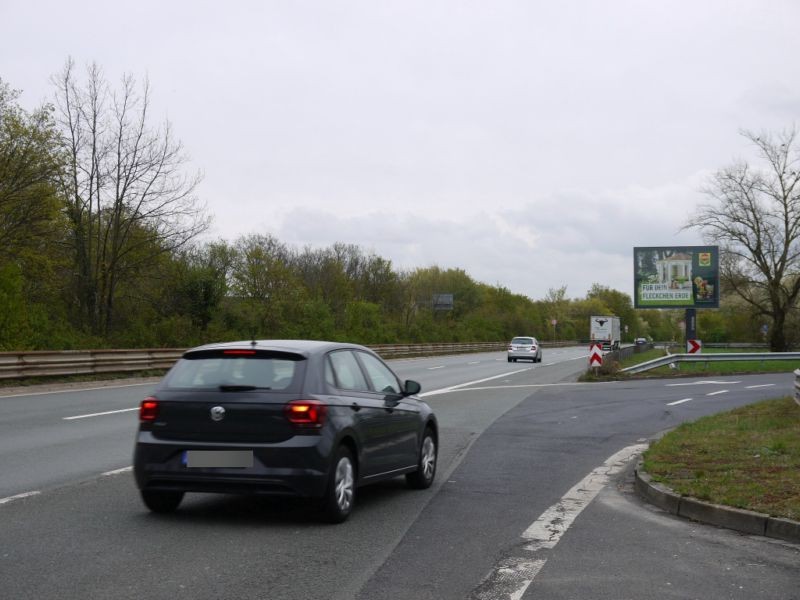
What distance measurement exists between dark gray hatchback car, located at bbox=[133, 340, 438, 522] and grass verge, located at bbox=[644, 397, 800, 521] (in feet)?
10.9

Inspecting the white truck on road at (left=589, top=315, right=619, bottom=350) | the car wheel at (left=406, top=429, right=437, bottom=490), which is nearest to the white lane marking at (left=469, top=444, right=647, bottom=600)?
the car wheel at (left=406, top=429, right=437, bottom=490)

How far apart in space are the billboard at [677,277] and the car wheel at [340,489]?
43.4 metres

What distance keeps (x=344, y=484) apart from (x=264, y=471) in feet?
2.43

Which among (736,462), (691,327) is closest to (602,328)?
(691,327)

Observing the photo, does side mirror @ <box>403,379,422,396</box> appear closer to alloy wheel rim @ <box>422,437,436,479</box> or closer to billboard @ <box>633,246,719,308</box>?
alloy wheel rim @ <box>422,437,436,479</box>

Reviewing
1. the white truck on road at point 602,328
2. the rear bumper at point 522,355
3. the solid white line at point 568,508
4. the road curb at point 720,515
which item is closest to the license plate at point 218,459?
the solid white line at point 568,508

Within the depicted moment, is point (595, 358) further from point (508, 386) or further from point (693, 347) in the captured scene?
point (693, 347)

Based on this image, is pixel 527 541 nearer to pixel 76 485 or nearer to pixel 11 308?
pixel 76 485

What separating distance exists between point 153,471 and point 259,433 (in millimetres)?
917

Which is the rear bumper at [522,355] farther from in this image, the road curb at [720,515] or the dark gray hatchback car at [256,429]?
the dark gray hatchback car at [256,429]

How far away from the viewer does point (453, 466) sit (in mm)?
11344

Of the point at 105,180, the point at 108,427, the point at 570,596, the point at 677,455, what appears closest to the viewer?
the point at 570,596

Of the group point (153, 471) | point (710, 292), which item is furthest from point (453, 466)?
point (710, 292)

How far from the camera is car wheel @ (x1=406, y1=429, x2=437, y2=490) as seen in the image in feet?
30.8
